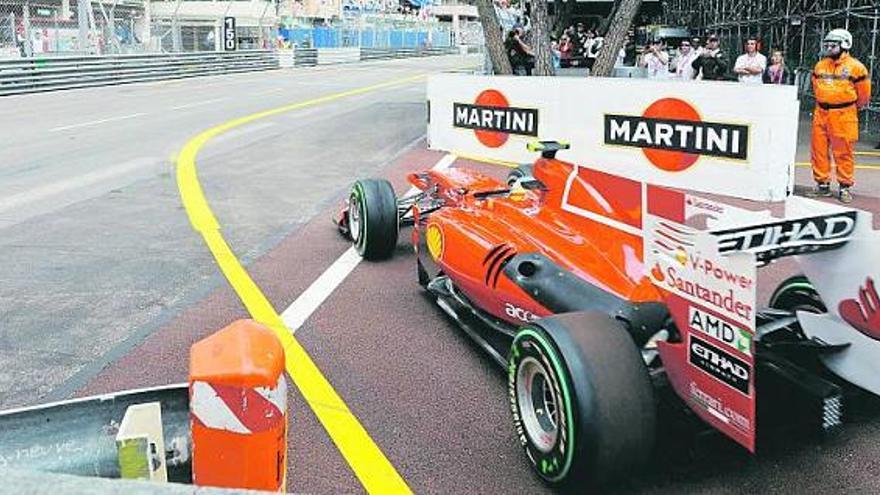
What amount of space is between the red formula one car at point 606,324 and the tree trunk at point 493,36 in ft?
39.1

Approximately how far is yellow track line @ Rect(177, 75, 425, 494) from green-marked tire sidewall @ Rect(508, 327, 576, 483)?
54 centimetres

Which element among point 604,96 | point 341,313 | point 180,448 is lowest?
point 341,313

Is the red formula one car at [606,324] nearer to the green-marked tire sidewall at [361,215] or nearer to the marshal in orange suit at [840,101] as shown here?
the green-marked tire sidewall at [361,215]

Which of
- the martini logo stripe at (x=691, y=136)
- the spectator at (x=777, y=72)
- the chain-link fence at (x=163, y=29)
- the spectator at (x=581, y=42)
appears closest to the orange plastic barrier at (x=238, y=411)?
the martini logo stripe at (x=691, y=136)

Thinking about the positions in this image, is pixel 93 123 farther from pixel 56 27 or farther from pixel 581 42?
pixel 56 27

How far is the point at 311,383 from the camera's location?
458 centimetres

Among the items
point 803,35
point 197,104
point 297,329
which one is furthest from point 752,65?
point 197,104

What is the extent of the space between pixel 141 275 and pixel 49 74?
21.3 m

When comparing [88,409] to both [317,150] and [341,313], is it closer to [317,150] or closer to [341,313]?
[341,313]

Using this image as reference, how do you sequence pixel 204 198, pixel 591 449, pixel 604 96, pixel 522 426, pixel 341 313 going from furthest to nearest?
1. pixel 204 198
2. pixel 604 96
3. pixel 341 313
4. pixel 522 426
5. pixel 591 449

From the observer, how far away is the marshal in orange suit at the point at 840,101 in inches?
391

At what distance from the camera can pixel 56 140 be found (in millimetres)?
14633

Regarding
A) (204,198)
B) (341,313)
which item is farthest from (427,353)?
(204,198)

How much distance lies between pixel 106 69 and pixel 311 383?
26.2m
